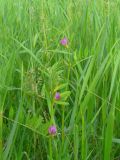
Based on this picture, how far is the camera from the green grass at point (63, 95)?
83cm

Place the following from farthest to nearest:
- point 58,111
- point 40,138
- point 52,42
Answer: point 52,42
point 58,111
point 40,138

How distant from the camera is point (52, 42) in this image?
4.66 feet

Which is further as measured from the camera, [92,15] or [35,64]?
[92,15]

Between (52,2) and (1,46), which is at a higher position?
(52,2)

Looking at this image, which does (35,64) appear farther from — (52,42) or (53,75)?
(53,75)

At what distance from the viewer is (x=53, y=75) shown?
30.8 inches

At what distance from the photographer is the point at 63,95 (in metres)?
0.82

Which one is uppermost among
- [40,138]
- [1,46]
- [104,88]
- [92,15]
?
[92,15]

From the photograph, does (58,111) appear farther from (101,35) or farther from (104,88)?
(101,35)

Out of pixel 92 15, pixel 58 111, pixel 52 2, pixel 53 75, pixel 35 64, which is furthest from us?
pixel 52 2

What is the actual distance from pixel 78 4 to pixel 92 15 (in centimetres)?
9

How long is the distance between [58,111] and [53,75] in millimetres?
308

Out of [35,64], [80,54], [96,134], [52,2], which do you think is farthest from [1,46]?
[52,2]

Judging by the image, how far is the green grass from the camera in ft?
2.72
